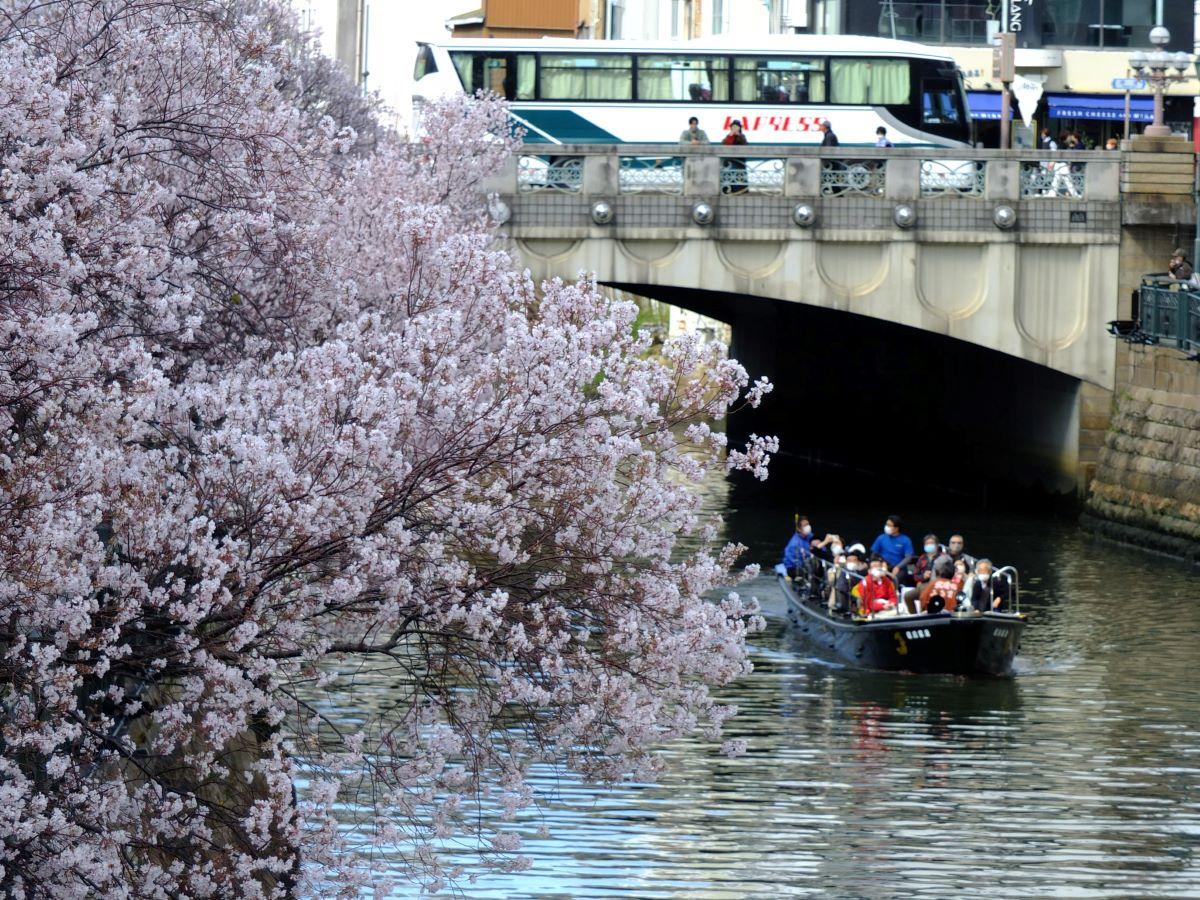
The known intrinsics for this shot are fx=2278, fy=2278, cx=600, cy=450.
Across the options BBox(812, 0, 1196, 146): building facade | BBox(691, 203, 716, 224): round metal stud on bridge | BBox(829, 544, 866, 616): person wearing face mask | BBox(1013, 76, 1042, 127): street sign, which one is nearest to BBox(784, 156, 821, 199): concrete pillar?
BBox(691, 203, 716, 224): round metal stud on bridge

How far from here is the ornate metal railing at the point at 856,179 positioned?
3966 cm

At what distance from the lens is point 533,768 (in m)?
20.8

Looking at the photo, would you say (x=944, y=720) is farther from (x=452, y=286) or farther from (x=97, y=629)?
(x=97, y=629)

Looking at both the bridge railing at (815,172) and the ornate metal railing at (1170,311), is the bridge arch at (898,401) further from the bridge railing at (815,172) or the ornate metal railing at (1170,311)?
the ornate metal railing at (1170,311)

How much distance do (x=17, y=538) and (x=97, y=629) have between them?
0.77 metres

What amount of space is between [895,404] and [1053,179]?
10.7 meters

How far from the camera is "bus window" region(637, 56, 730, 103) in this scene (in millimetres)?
44531

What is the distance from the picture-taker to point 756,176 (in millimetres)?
39906

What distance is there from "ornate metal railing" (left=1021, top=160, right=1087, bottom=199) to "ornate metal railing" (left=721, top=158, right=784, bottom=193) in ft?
14.2

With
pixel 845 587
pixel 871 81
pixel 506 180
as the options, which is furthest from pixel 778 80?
pixel 845 587

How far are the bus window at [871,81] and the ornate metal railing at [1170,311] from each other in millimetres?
7540

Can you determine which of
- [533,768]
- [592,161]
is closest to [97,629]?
[533,768]

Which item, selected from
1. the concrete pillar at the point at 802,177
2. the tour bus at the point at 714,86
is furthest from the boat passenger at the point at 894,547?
the tour bus at the point at 714,86

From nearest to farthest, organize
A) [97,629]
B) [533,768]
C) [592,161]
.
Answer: [97,629] → [533,768] → [592,161]
